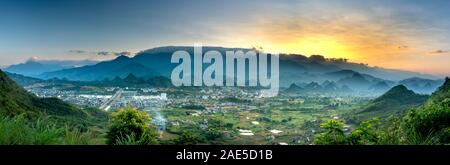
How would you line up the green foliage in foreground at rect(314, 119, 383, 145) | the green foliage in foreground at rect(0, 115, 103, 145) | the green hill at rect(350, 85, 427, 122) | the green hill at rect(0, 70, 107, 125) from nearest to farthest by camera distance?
the green foliage in foreground at rect(0, 115, 103, 145) → the green foliage in foreground at rect(314, 119, 383, 145) → the green hill at rect(0, 70, 107, 125) → the green hill at rect(350, 85, 427, 122)

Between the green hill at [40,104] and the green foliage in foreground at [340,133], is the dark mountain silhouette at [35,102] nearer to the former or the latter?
Answer: the green hill at [40,104]

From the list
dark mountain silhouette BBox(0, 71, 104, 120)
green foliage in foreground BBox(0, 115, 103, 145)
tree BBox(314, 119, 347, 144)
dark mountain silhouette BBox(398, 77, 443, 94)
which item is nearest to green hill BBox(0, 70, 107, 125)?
dark mountain silhouette BBox(0, 71, 104, 120)

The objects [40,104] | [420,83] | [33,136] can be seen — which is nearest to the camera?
[33,136]

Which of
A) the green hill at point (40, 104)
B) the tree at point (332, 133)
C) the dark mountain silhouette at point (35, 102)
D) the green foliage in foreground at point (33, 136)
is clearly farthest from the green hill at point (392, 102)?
the green foliage in foreground at point (33, 136)

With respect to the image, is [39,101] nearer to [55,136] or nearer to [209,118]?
[209,118]

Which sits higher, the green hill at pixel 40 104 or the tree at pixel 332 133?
the tree at pixel 332 133

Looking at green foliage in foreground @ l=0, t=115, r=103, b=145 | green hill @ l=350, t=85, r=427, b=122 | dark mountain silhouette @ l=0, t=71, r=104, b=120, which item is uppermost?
green foliage in foreground @ l=0, t=115, r=103, b=145

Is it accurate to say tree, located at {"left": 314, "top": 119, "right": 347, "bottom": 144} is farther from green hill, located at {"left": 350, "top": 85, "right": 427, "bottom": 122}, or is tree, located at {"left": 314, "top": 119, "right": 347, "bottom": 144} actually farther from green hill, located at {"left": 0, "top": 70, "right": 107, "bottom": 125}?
green hill, located at {"left": 350, "top": 85, "right": 427, "bottom": 122}

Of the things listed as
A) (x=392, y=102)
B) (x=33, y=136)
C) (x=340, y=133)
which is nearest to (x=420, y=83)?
(x=340, y=133)

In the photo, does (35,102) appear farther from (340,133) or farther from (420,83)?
(340,133)

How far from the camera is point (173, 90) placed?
4422cm
